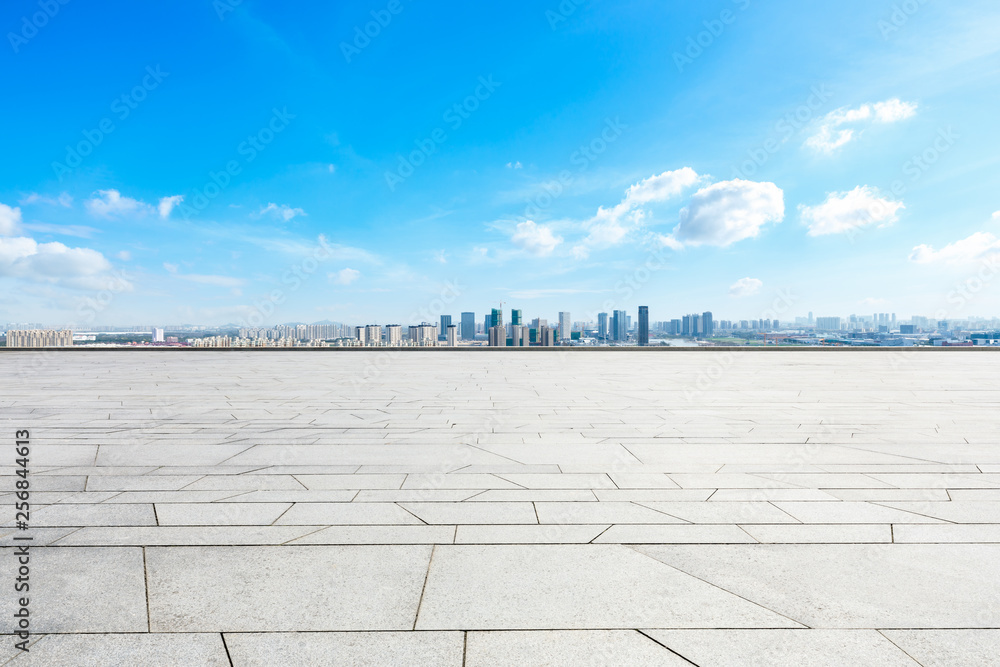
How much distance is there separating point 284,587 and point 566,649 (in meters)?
1.81

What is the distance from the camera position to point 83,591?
120 inches

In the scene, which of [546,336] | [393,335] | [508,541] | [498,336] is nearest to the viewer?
[508,541]

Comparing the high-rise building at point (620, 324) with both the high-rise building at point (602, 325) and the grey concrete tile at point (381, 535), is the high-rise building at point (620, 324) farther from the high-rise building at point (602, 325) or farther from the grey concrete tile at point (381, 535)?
the grey concrete tile at point (381, 535)

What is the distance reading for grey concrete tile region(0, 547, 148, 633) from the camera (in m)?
2.75

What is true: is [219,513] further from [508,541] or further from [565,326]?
[565,326]

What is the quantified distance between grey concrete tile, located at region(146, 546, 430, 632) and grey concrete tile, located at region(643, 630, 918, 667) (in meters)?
1.53

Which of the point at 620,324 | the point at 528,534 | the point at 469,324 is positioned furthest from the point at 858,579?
the point at 469,324

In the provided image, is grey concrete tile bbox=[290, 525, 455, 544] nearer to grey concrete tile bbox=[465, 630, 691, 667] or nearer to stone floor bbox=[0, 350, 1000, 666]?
stone floor bbox=[0, 350, 1000, 666]

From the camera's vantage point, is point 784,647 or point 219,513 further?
point 219,513

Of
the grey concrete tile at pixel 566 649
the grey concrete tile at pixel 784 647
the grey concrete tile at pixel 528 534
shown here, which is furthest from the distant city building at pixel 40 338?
the grey concrete tile at pixel 784 647

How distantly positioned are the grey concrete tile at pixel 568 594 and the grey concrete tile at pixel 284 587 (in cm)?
21

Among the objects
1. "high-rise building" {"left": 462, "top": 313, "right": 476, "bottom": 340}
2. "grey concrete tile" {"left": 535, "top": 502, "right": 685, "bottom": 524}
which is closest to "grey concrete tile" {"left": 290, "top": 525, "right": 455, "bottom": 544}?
"grey concrete tile" {"left": 535, "top": 502, "right": 685, "bottom": 524}

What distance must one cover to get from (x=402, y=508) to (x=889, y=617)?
11.5 ft

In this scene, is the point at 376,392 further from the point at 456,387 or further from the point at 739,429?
the point at 739,429
